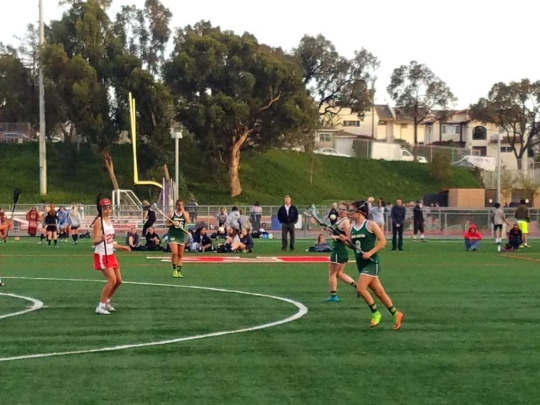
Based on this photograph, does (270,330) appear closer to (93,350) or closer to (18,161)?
(93,350)

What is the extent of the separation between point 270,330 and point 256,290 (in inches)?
229

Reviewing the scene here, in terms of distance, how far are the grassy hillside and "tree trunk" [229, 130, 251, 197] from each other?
62 cm

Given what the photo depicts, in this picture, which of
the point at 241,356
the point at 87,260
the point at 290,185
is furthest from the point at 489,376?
the point at 290,185

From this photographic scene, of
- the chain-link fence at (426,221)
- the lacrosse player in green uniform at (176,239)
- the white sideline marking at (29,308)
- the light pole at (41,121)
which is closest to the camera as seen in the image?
the white sideline marking at (29,308)

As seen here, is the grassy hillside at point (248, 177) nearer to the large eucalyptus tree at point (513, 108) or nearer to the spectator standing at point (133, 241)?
the large eucalyptus tree at point (513, 108)

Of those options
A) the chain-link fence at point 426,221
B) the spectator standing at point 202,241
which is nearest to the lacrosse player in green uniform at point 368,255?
the spectator standing at point 202,241

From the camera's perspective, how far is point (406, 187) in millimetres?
79250

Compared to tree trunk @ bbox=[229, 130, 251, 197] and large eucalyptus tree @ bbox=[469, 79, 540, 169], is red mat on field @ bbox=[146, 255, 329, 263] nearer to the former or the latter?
tree trunk @ bbox=[229, 130, 251, 197]

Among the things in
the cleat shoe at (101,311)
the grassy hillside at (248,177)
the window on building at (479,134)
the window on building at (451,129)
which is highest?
the window on building at (451,129)

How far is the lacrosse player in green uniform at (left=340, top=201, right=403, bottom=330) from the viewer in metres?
13.3

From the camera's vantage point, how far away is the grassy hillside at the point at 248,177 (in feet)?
227

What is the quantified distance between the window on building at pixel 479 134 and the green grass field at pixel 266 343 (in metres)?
94.1

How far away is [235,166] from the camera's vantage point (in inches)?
2731

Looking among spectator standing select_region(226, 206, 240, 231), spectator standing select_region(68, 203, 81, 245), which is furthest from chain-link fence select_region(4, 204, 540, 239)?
spectator standing select_region(226, 206, 240, 231)
